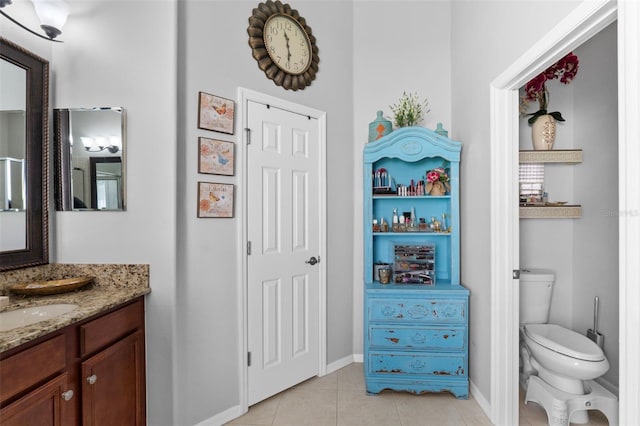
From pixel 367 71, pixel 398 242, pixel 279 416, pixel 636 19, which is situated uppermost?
pixel 367 71

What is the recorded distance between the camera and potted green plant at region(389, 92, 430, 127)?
277 cm

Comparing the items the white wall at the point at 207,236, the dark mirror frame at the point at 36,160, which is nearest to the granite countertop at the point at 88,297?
the dark mirror frame at the point at 36,160

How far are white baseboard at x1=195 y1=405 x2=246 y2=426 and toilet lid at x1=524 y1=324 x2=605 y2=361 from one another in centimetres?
194

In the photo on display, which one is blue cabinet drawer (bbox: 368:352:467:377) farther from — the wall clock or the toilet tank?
the wall clock

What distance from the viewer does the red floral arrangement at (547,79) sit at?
2391 mm

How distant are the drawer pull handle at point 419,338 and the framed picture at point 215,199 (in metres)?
1.52

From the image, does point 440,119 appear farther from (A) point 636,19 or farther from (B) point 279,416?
(B) point 279,416

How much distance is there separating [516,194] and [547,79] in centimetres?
104

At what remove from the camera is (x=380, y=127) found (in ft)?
9.15

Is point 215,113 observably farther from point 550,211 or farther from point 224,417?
point 550,211

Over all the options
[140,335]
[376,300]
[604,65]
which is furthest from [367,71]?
[140,335]

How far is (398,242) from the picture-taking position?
2938 mm

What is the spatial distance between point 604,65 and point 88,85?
11.0 ft

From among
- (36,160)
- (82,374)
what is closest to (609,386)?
(82,374)
